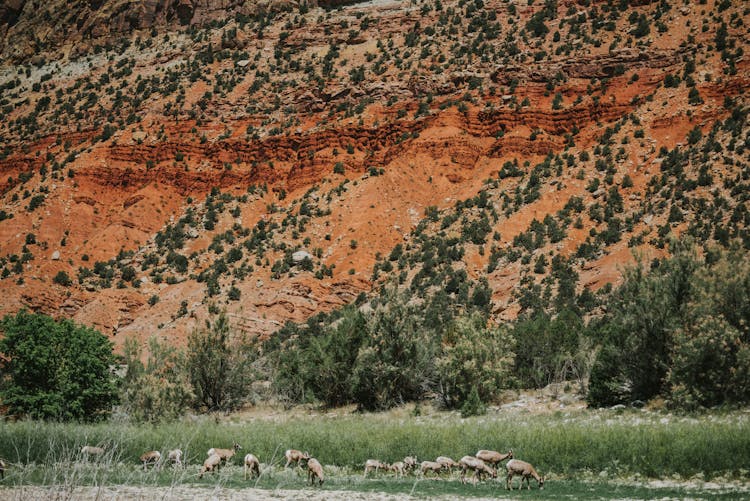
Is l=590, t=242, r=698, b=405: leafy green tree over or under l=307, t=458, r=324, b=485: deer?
over

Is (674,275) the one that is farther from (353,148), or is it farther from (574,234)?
(353,148)

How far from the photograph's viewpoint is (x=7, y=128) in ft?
231

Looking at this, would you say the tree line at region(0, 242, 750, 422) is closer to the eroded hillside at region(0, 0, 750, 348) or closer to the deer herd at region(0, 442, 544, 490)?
the eroded hillside at region(0, 0, 750, 348)

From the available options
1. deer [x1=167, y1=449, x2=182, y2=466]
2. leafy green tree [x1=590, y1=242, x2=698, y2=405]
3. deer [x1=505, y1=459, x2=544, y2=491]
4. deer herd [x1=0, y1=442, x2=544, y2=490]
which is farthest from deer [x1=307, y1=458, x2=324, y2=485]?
leafy green tree [x1=590, y1=242, x2=698, y2=405]

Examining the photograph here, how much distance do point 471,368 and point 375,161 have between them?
3249 centimetres

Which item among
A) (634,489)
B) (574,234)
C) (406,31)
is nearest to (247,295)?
(574,234)

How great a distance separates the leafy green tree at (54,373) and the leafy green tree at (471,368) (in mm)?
14400

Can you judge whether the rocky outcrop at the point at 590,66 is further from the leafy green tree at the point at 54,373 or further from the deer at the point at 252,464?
the deer at the point at 252,464

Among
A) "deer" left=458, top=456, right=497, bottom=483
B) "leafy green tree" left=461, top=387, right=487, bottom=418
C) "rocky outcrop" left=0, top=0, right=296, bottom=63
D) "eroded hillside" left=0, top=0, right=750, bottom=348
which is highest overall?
"rocky outcrop" left=0, top=0, right=296, bottom=63

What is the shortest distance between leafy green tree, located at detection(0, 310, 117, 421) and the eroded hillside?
6.52 meters

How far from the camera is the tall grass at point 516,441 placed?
1441 cm

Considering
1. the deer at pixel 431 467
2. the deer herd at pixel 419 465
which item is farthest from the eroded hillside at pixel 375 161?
the deer at pixel 431 467

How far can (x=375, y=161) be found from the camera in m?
55.1

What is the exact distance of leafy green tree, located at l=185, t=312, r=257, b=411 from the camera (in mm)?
30000
